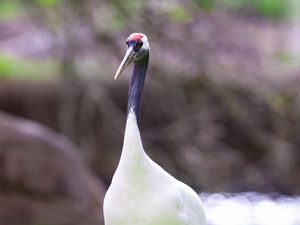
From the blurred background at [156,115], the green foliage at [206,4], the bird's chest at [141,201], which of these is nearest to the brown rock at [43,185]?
the blurred background at [156,115]

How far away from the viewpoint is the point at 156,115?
10.5 meters

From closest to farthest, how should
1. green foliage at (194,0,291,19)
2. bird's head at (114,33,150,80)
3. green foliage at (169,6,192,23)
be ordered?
bird's head at (114,33,150,80) < green foliage at (169,6,192,23) < green foliage at (194,0,291,19)

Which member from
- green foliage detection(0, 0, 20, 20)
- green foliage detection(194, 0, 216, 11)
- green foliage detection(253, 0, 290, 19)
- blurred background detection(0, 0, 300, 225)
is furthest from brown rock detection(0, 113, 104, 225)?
green foliage detection(253, 0, 290, 19)

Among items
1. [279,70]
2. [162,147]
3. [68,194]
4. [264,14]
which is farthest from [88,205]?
[264,14]

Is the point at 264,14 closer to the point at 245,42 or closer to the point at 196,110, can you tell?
the point at 245,42

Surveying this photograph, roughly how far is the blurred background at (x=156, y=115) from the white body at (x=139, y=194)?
317cm

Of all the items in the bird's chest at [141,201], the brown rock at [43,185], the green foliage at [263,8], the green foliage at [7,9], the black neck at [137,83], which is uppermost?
the green foliage at [263,8]

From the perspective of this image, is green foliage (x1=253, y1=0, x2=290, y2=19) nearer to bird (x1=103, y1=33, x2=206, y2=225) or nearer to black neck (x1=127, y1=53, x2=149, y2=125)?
black neck (x1=127, y1=53, x2=149, y2=125)

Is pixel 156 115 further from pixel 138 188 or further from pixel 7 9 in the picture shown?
pixel 138 188

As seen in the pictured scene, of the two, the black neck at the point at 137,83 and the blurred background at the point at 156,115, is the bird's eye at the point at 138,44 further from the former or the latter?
the blurred background at the point at 156,115

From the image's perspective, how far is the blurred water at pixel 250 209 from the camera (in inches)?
376

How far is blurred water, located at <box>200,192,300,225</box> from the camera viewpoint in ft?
31.3

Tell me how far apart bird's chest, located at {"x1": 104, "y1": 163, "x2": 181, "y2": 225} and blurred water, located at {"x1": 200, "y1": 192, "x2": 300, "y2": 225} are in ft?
16.9

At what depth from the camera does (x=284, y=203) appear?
1020 cm
